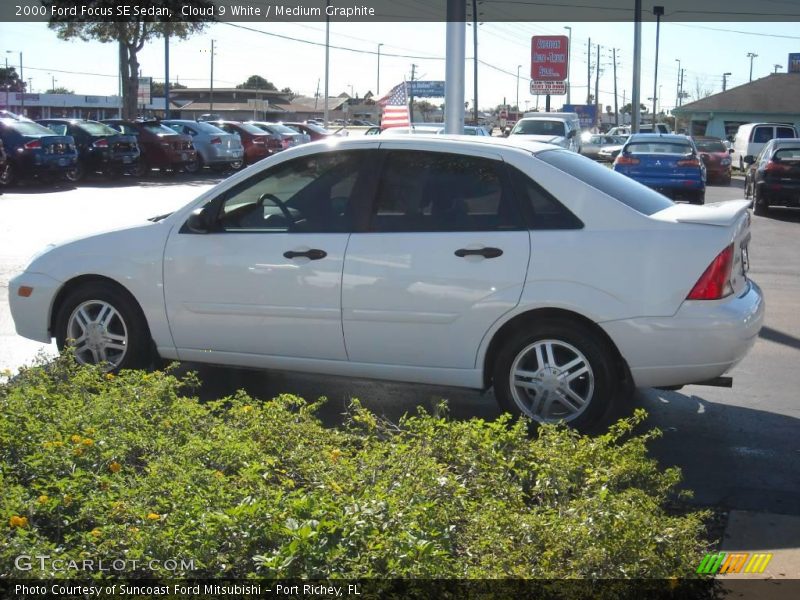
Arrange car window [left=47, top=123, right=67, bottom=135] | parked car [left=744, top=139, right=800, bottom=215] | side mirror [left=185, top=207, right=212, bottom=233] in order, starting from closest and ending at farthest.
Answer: side mirror [left=185, top=207, right=212, bottom=233]
parked car [left=744, top=139, right=800, bottom=215]
car window [left=47, top=123, right=67, bottom=135]

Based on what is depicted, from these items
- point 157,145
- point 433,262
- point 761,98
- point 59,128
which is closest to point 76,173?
point 59,128

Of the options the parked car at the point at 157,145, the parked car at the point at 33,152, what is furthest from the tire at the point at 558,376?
the parked car at the point at 157,145

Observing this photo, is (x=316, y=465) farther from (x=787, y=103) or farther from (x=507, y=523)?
(x=787, y=103)

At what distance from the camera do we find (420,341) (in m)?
6.02

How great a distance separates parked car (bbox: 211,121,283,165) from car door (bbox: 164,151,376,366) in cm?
2840

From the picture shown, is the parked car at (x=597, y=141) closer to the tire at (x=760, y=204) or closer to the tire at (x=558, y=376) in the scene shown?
the tire at (x=760, y=204)

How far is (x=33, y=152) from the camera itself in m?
24.9

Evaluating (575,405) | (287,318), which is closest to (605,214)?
(575,405)

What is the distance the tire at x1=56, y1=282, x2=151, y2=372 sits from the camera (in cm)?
670

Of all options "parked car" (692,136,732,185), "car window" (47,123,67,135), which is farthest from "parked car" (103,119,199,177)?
"parked car" (692,136,732,185)

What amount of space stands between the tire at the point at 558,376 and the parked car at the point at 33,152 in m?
21.4

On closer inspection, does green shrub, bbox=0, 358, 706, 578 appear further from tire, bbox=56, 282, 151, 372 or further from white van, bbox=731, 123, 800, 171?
white van, bbox=731, 123, 800, 171

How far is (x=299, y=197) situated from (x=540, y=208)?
1.56 metres

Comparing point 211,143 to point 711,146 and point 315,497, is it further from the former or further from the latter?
point 315,497
